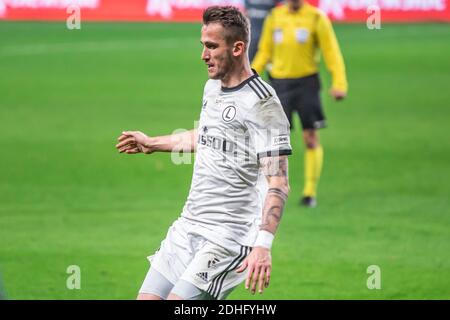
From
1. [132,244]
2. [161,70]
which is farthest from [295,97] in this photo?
[161,70]

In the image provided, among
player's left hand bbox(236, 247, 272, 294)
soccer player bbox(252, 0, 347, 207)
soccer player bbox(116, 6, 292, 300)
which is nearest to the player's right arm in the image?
soccer player bbox(116, 6, 292, 300)

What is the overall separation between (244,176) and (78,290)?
11.9ft

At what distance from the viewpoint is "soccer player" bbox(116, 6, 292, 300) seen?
6.59m

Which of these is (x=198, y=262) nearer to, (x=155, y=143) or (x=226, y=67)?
(x=155, y=143)

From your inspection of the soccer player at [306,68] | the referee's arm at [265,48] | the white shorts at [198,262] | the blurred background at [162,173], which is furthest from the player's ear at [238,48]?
the referee's arm at [265,48]

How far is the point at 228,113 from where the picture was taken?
22.2 ft

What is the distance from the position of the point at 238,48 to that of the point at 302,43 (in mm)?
7392

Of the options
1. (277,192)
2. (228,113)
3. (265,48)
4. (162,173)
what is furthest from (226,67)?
(162,173)

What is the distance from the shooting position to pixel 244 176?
6.79m

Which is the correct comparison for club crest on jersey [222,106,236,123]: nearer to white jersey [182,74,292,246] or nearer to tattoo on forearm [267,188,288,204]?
white jersey [182,74,292,246]

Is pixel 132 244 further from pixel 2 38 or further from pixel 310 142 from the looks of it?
pixel 2 38

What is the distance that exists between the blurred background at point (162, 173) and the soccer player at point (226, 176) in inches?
60.2

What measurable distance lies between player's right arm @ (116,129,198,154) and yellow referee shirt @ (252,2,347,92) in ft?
22.5
